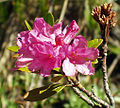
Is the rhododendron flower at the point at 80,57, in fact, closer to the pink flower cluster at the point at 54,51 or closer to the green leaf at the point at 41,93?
the pink flower cluster at the point at 54,51

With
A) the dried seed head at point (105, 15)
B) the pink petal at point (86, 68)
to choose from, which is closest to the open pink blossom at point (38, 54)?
the pink petal at point (86, 68)

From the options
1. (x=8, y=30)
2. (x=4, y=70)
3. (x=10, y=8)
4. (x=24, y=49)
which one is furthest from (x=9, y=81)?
(x=24, y=49)

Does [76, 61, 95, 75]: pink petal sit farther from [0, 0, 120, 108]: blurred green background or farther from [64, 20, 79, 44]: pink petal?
[0, 0, 120, 108]: blurred green background

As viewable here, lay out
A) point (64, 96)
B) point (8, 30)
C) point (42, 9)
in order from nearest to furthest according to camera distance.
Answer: point (42, 9) < point (64, 96) < point (8, 30)

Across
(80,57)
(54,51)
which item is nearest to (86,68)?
(80,57)

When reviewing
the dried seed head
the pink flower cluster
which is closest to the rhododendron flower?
the pink flower cluster

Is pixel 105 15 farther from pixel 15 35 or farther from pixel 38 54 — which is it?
pixel 15 35

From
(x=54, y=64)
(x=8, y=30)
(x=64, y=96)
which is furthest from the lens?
(x=8, y=30)

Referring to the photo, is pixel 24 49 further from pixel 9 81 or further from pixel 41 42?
pixel 9 81
